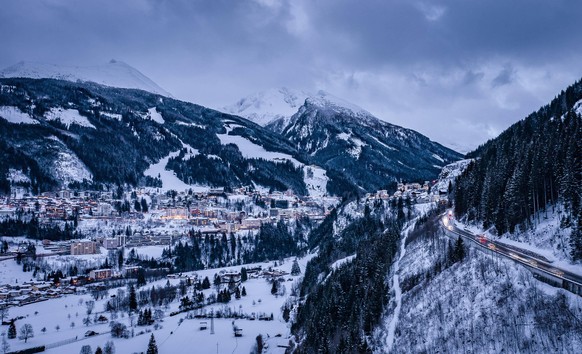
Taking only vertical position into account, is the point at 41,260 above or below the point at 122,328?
above

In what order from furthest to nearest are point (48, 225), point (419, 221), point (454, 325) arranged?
point (48, 225)
point (419, 221)
point (454, 325)

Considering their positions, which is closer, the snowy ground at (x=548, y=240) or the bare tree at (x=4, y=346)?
the snowy ground at (x=548, y=240)

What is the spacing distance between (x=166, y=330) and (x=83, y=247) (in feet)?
244

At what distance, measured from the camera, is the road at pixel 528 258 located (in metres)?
37.0

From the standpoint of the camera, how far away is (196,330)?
86750mm

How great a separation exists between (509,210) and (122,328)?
71.4 meters

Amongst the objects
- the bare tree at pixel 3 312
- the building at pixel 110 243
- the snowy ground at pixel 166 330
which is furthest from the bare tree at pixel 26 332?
the building at pixel 110 243

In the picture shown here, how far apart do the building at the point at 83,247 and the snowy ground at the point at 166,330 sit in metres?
39.2

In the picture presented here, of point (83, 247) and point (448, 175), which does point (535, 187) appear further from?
point (83, 247)

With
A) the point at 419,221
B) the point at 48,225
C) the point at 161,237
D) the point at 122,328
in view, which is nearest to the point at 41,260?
the point at 48,225

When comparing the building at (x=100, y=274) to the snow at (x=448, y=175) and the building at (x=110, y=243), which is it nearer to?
the building at (x=110, y=243)

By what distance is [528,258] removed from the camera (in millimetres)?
45750

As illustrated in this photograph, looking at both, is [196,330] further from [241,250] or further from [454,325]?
[241,250]

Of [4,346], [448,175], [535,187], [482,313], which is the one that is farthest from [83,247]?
[482,313]
